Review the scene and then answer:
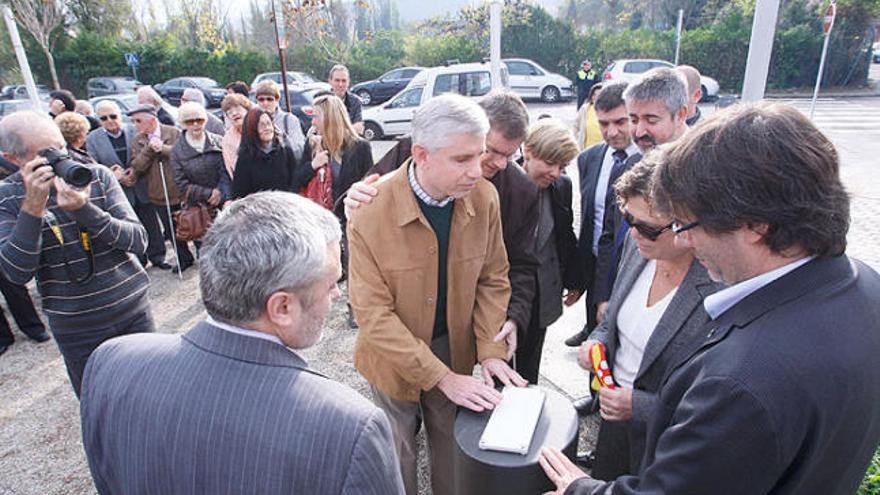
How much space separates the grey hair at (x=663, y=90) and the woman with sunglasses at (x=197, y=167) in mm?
4094

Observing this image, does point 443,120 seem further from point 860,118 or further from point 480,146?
point 860,118

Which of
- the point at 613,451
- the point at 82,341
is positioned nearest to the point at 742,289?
the point at 613,451

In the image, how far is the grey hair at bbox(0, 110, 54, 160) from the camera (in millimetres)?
2336

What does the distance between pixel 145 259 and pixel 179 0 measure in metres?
37.4

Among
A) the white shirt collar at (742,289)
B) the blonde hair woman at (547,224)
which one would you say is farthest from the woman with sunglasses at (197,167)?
the white shirt collar at (742,289)

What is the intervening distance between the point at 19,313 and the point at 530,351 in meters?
4.53

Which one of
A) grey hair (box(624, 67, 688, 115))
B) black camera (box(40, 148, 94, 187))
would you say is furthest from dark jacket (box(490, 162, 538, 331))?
black camera (box(40, 148, 94, 187))

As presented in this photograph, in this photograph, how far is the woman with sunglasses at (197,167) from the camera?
16.9ft

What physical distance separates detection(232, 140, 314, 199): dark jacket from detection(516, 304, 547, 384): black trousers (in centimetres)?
268

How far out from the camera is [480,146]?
6.42 ft

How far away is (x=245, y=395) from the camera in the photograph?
106cm

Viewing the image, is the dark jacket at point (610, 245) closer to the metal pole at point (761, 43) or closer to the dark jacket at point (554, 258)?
the dark jacket at point (554, 258)

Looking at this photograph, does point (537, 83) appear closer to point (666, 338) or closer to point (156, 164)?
point (156, 164)

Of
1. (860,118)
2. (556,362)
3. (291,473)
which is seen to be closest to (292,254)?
(291,473)
